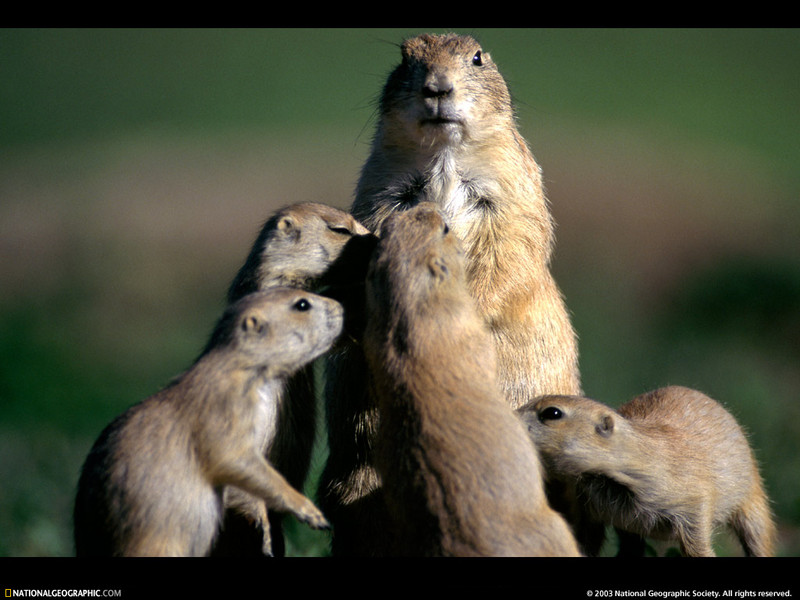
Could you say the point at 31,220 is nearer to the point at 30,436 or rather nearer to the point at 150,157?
the point at 150,157

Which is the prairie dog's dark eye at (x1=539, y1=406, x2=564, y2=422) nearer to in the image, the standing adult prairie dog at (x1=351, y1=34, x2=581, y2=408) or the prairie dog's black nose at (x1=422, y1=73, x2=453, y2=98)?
the standing adult prairie dog at (x1=351, y1=34, x2=581, y2=408)

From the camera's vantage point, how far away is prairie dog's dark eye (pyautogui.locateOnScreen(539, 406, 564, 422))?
5.11 metres

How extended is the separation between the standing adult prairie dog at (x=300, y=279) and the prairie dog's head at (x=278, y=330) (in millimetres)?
319

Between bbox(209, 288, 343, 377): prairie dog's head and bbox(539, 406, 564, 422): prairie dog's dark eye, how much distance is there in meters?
1.15

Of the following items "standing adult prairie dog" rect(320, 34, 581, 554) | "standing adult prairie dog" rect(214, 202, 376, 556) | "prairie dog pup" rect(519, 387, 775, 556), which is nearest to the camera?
"standing adult prairie dog" rect(214, 202, 376, 556)

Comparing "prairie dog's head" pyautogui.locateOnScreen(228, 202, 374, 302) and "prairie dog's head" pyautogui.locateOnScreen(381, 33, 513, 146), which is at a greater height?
"prairie dog's head" pyautogui.locateOnScreen(381, 33, 513, 146)

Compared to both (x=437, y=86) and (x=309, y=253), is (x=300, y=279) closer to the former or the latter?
(x=309, y=253)

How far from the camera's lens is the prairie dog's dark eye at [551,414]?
5105 mm

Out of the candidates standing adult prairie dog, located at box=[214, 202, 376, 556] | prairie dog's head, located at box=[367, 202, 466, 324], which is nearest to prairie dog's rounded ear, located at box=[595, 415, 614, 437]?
prairie dog's head, located at box=[367, 202, 466, 324]

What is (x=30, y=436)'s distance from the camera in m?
9.28

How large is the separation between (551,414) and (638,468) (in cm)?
49

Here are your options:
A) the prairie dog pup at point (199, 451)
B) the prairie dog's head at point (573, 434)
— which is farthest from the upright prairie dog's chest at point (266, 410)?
the prairie dog's head at point (573, 434)

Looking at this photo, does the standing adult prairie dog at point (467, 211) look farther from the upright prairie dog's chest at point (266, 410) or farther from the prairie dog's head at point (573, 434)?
the upright prairie dog's chest at point (266, 410)

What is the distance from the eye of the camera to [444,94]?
5.57 metres
